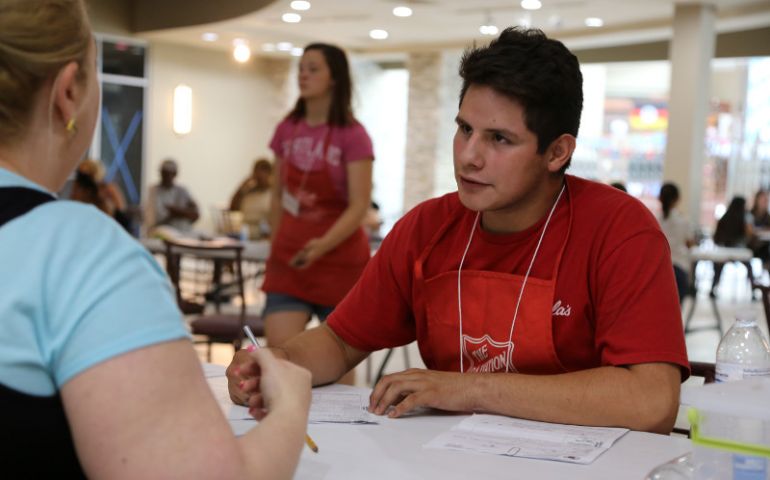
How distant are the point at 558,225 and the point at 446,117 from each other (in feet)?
41.0

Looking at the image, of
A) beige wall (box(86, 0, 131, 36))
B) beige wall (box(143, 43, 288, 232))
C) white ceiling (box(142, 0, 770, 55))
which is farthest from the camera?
beige wall (box(143, 43, 288, 232))

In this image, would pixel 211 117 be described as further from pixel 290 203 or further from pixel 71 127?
pixel 71 127

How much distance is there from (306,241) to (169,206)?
5.29m

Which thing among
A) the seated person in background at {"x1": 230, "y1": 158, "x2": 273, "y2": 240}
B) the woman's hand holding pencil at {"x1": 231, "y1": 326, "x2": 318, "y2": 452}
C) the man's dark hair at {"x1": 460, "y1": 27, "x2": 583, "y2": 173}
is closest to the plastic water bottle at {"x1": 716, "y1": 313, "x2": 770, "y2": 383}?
the man's dark hair at {"x1": 460, "y1": 27, "x2": 583, "y2": 173}

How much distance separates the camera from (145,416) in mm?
816

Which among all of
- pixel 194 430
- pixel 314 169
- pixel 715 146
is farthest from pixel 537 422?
pixel 715 146

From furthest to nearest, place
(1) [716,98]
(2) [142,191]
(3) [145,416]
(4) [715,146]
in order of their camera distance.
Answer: (1) [716,98], (4) [715,146], (2) [142,191], (3) [145,416]

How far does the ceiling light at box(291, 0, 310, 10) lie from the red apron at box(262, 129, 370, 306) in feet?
24.2

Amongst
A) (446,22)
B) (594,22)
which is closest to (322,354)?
(594,22)

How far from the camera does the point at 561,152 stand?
6.08 feet

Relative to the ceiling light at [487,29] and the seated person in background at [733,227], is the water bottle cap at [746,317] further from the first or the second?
the ceiling light at [487,29]

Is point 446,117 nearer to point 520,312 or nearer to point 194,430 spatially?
point 520,312

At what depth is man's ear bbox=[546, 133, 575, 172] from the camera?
1.84 metres

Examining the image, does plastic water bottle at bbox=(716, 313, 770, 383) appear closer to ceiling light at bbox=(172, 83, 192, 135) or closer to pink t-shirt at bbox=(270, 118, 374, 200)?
pink t-shirt at bbox=(270, 118, 374, 200)
